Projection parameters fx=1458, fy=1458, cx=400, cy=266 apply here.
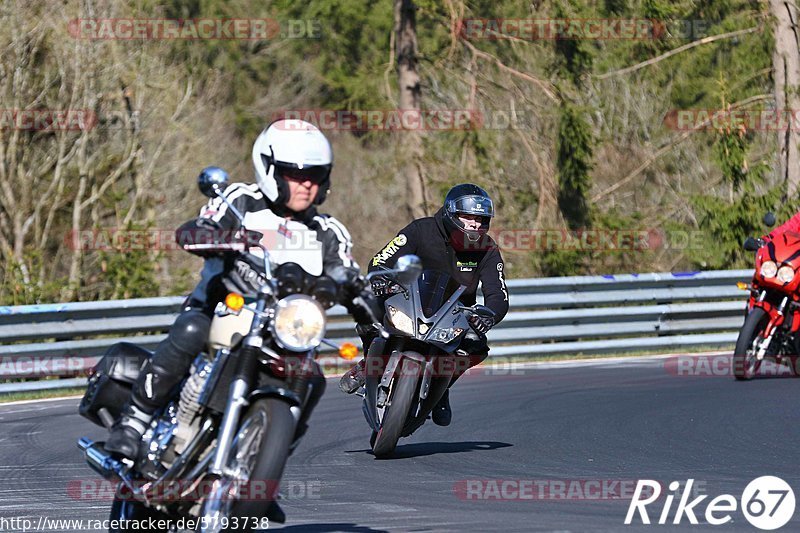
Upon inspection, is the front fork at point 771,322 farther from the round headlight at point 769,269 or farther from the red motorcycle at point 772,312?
the round headlight at point 769,269

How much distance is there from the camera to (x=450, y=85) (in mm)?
31750

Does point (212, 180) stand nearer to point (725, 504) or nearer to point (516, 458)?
point (725, 504)

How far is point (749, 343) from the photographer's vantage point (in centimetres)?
1412

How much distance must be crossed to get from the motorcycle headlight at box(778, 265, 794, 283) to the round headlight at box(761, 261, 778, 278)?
0.05 m

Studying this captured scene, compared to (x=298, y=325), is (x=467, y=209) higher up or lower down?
lower down

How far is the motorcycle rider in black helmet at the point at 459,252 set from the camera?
9867 mm

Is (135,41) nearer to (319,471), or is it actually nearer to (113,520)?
(319,471)

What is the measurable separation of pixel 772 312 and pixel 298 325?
31.5 feet

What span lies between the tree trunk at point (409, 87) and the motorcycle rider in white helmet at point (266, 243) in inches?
719

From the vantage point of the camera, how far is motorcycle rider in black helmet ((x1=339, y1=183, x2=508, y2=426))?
987 centimetres
